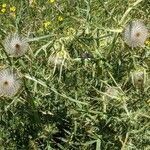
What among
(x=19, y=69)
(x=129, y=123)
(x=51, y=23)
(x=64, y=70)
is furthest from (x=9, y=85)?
(x=51, y=23)

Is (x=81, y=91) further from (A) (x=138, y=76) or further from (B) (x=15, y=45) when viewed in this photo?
(B) (x=15, y=45)

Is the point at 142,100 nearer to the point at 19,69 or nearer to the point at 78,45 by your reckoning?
the point at 78,45

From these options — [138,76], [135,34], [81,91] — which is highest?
[135,34]

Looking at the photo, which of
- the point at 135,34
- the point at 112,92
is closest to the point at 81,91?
the point at 112,92

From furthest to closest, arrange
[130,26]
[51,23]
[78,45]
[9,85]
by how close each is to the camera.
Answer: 1. [51,23]
2. [78,45]
3. [130,26]
4. [9,85]

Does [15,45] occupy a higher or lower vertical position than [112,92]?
higher
